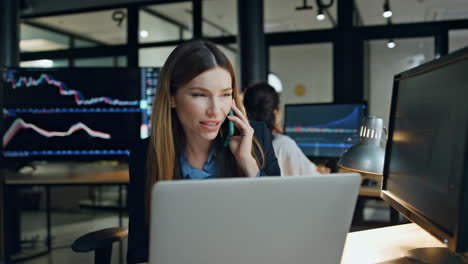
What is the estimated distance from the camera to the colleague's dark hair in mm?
2549

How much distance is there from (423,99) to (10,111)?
2917 millimetres

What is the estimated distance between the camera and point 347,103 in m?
2.73

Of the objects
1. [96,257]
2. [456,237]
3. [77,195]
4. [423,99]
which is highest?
[423,99]

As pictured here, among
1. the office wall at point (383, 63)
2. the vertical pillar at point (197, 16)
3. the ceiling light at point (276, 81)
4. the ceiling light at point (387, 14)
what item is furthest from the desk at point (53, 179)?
→ the office wall at point (383, 63)

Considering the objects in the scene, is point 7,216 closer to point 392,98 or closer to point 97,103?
point 97,103

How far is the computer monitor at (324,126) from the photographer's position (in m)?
2.73

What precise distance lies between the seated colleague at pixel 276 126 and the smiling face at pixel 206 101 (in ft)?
3.92

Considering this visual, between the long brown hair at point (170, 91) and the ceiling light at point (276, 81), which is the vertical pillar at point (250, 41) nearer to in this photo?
the ceiling light at point (276, 81)

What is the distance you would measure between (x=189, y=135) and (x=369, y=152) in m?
0.58

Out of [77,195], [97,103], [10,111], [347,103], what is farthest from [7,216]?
[347,103]

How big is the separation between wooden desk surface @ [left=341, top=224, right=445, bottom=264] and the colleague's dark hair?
1197 mm

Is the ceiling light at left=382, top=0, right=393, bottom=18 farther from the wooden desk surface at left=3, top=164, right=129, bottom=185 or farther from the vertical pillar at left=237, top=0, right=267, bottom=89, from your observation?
the wooden desk surface at left=3, top=164, right=129, bottom=185

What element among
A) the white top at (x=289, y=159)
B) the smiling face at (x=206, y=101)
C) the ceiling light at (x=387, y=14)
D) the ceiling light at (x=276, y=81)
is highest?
the ceiling light at (x=387, y=14)

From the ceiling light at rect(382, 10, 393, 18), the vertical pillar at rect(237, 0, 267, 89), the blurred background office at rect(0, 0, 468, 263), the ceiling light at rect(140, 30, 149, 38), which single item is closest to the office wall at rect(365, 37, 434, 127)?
the blurred background office at rect(0, 0, 468, 263)
